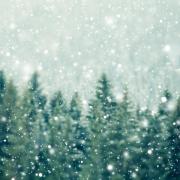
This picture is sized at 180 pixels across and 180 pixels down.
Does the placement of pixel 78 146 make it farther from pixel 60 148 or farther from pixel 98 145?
pixel 98 145

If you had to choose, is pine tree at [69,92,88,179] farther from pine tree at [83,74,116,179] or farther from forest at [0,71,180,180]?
pine tree at [83,74,116,179]

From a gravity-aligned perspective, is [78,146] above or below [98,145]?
above

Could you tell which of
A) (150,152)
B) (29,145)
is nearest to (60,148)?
(29,145)

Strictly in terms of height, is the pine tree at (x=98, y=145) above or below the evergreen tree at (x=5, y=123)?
below

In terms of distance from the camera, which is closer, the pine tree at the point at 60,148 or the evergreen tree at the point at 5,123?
the evergreen tree at the point at 5,123

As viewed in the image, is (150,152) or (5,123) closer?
(150,152)

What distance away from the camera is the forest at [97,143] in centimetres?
3544

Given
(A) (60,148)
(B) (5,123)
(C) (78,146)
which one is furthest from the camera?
(C) (78,146)

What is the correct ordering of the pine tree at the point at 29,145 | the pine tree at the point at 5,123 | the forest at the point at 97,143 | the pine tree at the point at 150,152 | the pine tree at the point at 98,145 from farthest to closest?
the pine tree at the point at 5,123, the pine tree at the point at 98,145, the pine tree at the point at 29,145, the pine tree at the point at 150,152, the forest at the point at 97,143

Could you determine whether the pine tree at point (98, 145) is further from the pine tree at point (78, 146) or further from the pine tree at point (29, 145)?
the pine tree at point (29, 145)

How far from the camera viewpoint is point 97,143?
36125 mm

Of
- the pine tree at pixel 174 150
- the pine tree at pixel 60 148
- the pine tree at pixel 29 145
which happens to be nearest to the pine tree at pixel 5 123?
the pine tree at pixel 29 145

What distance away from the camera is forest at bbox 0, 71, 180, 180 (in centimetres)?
3544

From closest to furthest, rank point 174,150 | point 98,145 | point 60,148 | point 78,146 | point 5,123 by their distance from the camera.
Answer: point 174,150
point 98,145
point 5,123
point 60,148
point 78,146
